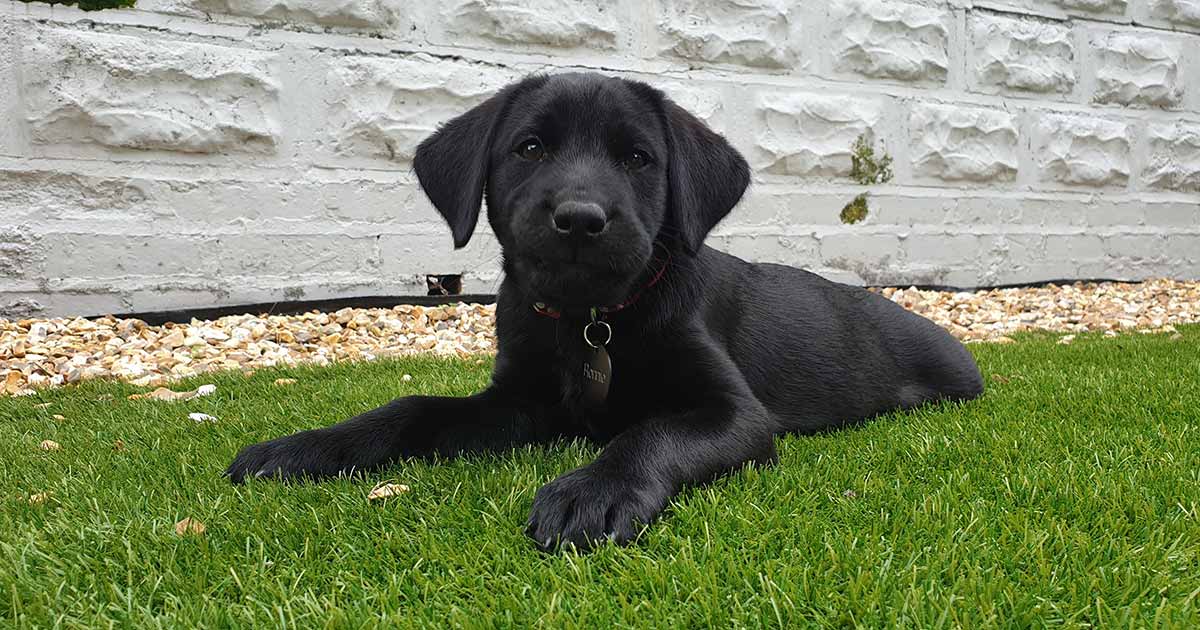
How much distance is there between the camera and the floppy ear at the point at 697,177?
2309 millimetres

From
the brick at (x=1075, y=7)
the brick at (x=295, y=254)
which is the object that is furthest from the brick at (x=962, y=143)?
the brick at (x=295, y=254)

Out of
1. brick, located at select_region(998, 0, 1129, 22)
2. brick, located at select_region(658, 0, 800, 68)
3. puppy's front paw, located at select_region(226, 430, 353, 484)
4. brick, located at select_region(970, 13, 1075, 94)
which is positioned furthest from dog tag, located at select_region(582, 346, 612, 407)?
brick, located at select_region(998, 0, 1129, 22)

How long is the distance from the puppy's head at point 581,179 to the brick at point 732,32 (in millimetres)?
3708

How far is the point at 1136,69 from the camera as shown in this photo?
7.32 m

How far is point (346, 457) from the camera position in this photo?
213 cm

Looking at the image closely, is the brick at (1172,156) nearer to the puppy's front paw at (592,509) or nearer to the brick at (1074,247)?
the brick at (1074,247)

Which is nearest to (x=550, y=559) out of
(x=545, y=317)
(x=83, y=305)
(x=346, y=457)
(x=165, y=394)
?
(x=346, y=457)

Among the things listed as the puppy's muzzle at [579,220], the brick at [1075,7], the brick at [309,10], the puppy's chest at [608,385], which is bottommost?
the puppy's chest at [608,385]

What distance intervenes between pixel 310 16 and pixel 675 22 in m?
2.33

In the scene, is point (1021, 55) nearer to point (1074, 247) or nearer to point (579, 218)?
point (1074, 247)

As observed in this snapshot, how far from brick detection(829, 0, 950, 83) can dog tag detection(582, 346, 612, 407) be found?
191 inches

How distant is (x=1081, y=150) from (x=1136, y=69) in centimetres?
90

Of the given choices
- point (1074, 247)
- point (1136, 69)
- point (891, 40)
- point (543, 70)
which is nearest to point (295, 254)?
point (543, 70)

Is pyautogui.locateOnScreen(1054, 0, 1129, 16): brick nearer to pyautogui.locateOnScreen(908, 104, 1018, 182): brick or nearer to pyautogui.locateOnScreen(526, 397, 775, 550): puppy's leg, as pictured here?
pyautogui.locateOnScreen(908, 104, 1018, 182): brick
